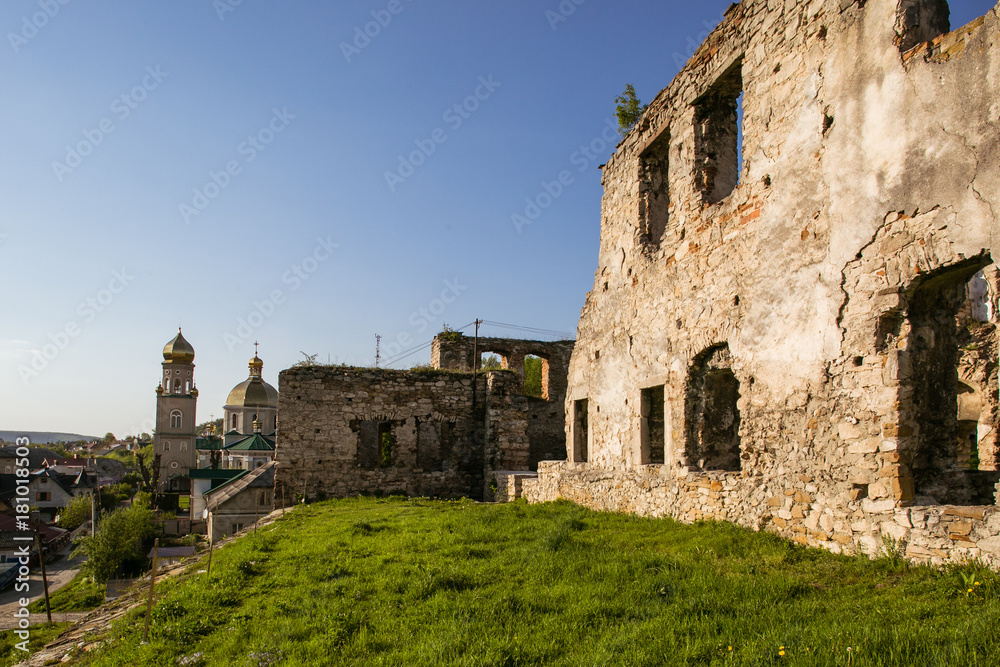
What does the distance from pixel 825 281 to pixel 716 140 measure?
357 centimetres

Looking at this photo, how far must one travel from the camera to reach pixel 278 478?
15.9 m

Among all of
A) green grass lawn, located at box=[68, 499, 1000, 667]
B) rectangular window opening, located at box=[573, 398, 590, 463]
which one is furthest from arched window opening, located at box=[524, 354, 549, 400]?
green grass lawn, located at box=[68, 499, 1000, 667]

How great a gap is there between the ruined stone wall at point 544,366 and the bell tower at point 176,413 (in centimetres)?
5234

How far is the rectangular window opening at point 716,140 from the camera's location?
28.3 ft

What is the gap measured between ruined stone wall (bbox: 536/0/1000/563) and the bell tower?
65.9 metres

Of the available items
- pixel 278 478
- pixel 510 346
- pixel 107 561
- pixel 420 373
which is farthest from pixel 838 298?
pixel 107 561

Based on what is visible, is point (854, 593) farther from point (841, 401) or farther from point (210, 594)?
point (210, 594)

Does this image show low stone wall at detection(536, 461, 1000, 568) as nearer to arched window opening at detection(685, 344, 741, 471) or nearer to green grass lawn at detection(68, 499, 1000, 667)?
green grass lawn at detection(68, 499, 1000, 667)

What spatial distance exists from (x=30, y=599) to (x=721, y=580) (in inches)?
1241

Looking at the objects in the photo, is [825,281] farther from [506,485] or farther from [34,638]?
[34,638]

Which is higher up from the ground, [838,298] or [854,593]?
[838,298]

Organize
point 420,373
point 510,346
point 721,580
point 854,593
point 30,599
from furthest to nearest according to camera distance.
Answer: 1. point 30,599
2. point 510,346
3. point 420,373
4. point 721,580
5. point 854,593
